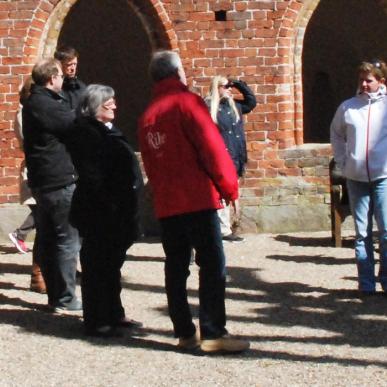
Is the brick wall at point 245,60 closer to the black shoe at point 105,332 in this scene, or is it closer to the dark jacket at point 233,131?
the dark jacket at point 233,131

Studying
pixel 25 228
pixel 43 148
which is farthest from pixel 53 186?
pixel 25 228

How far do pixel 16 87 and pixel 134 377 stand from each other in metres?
6.52

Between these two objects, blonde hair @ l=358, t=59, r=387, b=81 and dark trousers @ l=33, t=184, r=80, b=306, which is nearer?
dark trousers @ l=33, t=184, r=80, b=306

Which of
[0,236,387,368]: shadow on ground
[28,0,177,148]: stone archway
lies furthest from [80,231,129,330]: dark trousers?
[28,0,177,148]: stone archway

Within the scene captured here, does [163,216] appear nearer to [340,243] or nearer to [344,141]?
[344,141]

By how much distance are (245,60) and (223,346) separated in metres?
6.05

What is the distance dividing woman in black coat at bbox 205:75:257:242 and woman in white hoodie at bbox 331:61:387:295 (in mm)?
2108

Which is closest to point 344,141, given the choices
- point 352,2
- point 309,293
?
point 309,293

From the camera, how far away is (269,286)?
9.53 metres

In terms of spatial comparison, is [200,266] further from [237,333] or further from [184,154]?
[237,333]

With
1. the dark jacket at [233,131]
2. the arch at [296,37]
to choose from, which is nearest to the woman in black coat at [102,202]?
the dark jacket at [233,131]

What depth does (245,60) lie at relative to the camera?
41.5 ft

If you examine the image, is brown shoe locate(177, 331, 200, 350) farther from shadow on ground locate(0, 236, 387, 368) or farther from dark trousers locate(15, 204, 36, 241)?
dark trousers locate(15, 204, 36, 241)

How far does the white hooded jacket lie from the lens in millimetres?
8609
